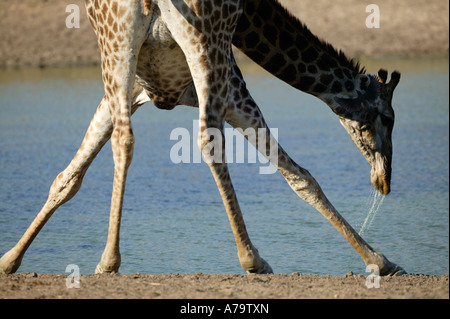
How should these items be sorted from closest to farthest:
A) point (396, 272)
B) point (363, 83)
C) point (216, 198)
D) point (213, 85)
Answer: point (213, 85)
point (396, 272)
point (363, 83)
point (216, 198)

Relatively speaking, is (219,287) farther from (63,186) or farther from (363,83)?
(363,83)

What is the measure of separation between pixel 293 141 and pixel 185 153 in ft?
4.56

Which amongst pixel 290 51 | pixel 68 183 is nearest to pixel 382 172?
pixel 290 51

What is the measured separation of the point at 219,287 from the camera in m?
4.64

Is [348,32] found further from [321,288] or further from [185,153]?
[321,288]

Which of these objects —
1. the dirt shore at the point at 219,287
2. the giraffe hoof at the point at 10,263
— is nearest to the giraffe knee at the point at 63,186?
the giraffe hoof at the point at 10,263

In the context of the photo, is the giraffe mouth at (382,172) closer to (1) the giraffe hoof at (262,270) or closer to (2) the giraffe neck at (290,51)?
(2) the giraffe neck at (290,51)

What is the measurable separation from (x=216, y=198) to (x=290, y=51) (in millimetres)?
2561

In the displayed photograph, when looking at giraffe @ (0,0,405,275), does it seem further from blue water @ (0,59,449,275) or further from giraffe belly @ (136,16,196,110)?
blue water @ (0,59,449,275)

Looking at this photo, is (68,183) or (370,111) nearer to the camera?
(68,183)

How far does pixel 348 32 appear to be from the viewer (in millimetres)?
17297

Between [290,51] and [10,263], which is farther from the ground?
[290,51]

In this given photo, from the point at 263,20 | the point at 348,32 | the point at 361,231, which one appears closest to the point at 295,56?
the point at 263,20

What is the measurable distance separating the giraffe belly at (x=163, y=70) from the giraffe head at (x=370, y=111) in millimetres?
1203
